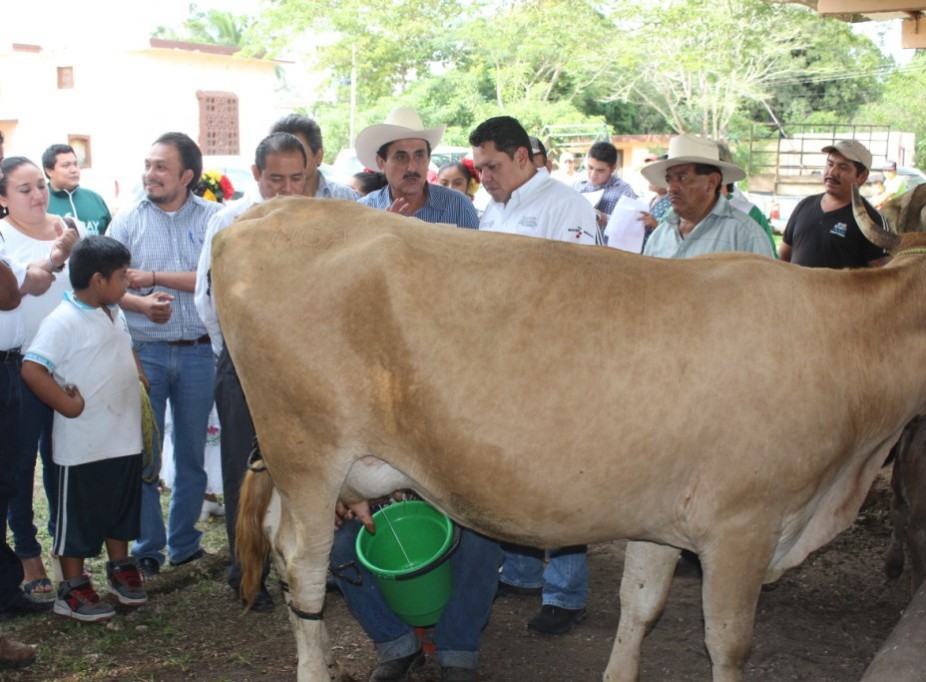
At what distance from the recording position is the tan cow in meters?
3.41

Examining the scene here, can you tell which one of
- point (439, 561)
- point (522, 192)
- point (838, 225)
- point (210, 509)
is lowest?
point (210, 509)

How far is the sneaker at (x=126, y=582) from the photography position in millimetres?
4965

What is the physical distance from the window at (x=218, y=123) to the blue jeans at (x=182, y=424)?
84.4 ft

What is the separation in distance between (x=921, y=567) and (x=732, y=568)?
131 centimetres

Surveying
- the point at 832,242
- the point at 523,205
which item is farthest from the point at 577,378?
the point at 832,242

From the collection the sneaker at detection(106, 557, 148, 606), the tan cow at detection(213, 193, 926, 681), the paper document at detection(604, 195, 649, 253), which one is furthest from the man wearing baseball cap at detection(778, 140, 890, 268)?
the sneaker at detection(106, 557, 148, 606)

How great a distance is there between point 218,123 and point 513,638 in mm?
28403

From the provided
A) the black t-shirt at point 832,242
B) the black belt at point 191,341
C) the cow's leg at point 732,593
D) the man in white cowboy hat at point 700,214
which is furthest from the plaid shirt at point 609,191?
the cow's leg at point 732,593

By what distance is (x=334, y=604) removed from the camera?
5176 mm

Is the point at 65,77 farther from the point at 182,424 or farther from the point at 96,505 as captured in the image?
the point at 96,505

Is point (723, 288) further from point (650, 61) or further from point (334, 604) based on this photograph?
point (650, 61)

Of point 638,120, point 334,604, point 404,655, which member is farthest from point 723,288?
point 638,120

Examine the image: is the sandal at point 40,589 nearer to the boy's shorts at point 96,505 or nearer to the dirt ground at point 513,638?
the dirt ground at point 513,638

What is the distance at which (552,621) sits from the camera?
187 inches
